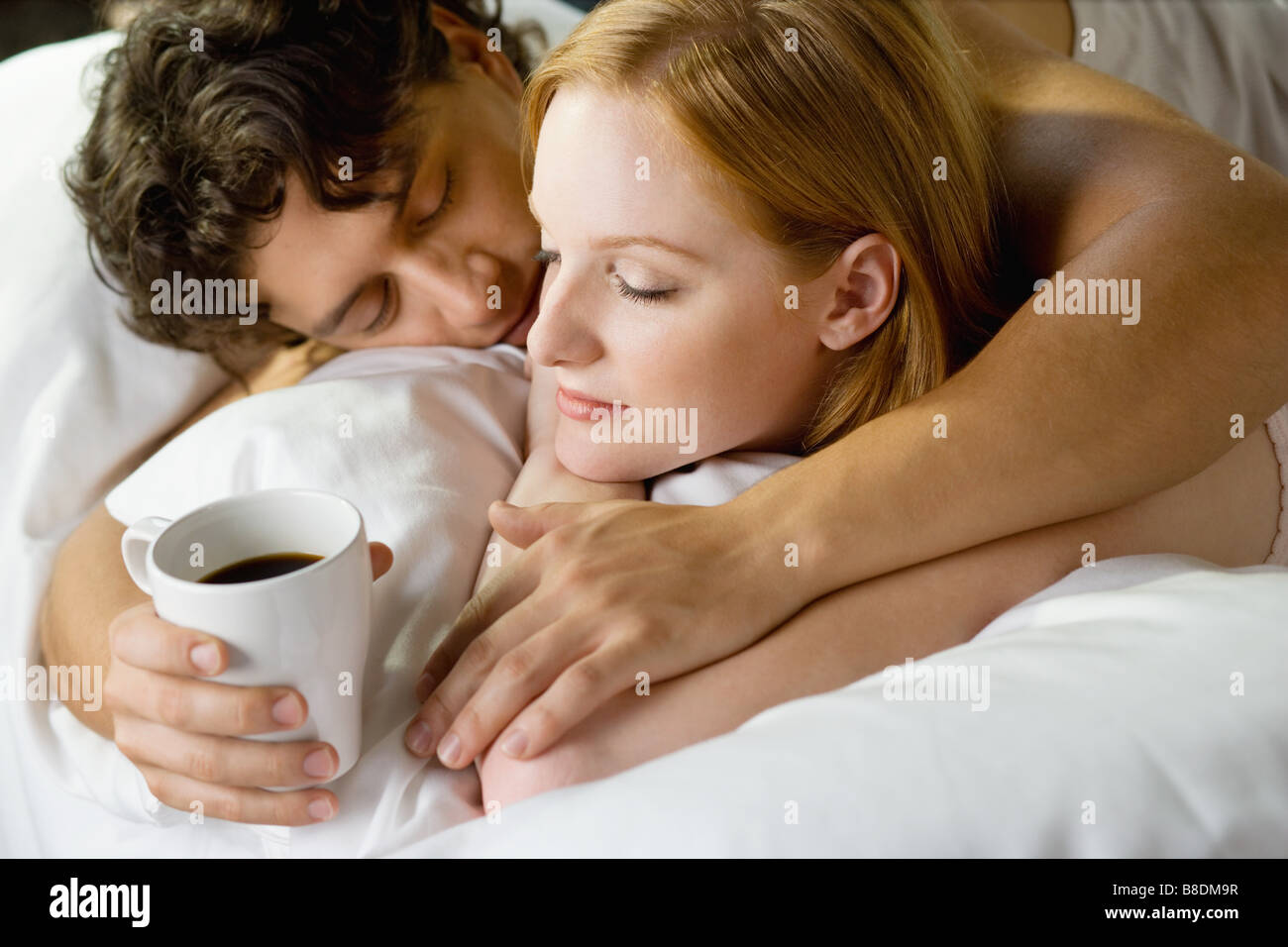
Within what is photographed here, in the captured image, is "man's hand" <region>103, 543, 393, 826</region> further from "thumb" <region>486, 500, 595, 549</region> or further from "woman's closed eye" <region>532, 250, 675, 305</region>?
"woman's closed eye" <region>532, 250, 675, 305</region>

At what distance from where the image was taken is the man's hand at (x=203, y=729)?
792mm

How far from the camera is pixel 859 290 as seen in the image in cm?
112

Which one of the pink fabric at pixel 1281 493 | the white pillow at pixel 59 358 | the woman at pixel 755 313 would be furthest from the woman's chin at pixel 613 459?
the white pillow at pixel 59 358

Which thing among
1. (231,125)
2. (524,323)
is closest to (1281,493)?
(524,323)

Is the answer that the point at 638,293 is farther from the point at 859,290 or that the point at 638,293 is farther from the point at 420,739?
the point at 420,739

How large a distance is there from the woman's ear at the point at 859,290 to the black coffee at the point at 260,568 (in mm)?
559

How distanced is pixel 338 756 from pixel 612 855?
262mm

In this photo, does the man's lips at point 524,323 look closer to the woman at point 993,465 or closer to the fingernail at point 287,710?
the woman at point 993,465

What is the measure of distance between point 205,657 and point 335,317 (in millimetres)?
757

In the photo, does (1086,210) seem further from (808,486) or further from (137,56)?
(137,56)

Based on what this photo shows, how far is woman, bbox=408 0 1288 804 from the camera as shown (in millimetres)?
898

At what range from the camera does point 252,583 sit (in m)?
0.73

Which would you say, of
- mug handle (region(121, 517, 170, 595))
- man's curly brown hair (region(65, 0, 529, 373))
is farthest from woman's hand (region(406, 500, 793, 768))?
man's curly brown hair (region(65, 0, 529, 373))

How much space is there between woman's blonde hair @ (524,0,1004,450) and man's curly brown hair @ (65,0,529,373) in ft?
1.07
